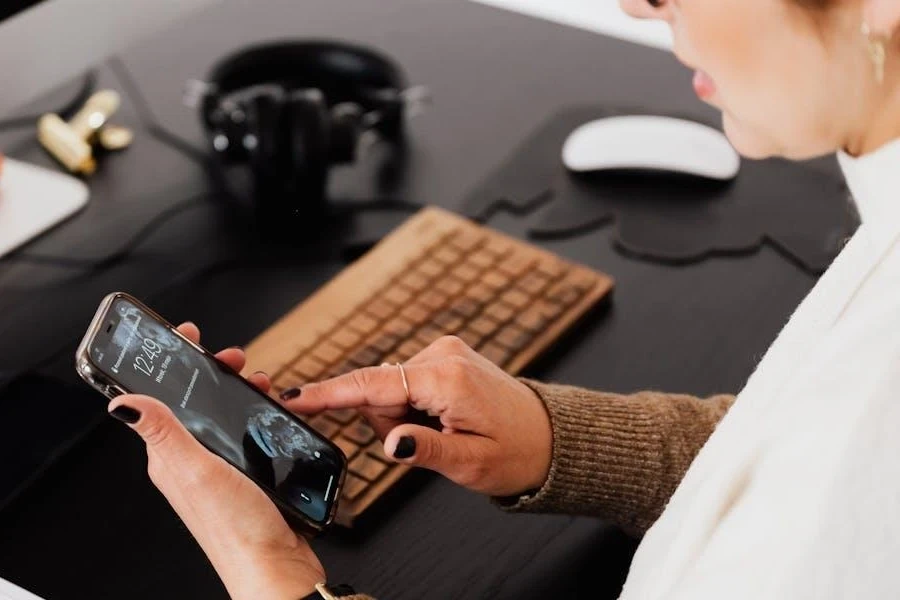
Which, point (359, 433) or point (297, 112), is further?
point (297, 112)

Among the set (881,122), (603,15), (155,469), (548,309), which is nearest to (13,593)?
(155,469)

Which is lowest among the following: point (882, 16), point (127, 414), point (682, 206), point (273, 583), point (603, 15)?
point (603, 15)

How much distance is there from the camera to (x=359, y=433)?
844 millimetres

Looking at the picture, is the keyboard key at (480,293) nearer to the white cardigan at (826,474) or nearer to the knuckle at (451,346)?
the knuckle at (451,346)

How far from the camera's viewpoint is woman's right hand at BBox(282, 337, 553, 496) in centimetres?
78

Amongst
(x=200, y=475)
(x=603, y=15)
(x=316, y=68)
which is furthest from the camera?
(x=603, y=15)

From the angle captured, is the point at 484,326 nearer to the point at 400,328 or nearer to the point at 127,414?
the point at 400,328

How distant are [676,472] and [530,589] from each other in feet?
0.45

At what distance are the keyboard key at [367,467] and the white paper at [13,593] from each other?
0.68ft

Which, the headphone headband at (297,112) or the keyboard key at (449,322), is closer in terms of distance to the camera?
the keyboard key at (449,322)

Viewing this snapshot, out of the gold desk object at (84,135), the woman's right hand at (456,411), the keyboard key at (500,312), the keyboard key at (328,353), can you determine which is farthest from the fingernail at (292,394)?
the gold desk object at (84,135)

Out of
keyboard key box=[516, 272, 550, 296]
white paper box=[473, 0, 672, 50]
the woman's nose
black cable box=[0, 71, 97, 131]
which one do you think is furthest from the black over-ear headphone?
white paper box=[473, 0, 672, 50]

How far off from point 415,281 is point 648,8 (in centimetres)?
35

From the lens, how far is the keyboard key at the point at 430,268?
998 millimetres
